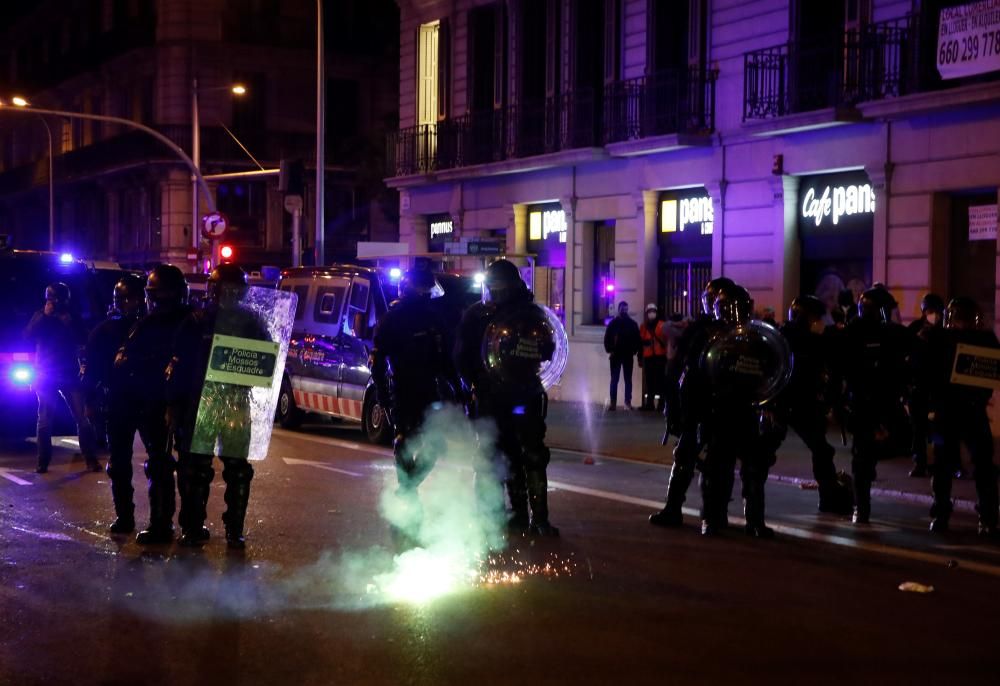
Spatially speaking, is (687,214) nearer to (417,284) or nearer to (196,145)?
(417,284)

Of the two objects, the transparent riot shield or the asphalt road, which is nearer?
the asphalt road

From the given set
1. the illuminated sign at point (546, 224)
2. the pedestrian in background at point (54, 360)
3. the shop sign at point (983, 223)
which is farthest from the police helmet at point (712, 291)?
the illuminated sign at point (546, 224)

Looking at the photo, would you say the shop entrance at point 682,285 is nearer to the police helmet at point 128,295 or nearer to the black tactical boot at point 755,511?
the black tactical boot at point 755,511

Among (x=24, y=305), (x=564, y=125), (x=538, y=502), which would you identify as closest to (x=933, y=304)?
(x=538, y=502)

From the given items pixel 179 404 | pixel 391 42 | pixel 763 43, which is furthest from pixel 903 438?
pixel 391 42

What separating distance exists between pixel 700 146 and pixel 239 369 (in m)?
14.3

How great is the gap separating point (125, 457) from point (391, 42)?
42.7 meters

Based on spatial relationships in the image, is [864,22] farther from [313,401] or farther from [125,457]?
[125,457]

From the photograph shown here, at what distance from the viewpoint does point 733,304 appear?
9.37m

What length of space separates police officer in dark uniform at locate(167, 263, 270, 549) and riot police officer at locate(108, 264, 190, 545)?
0.39 feet

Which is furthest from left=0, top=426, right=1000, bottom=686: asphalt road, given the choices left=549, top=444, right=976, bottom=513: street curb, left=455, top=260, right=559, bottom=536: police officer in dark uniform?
left=549, top=444, right=976, bottom=513: street curb

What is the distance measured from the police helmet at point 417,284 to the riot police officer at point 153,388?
143 cm

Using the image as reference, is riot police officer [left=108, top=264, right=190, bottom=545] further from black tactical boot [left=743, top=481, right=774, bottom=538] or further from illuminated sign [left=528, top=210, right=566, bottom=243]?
illuminated sign [left=528, top=210, right=566, bottom=243]

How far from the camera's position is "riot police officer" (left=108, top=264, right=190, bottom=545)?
8.85 meters
